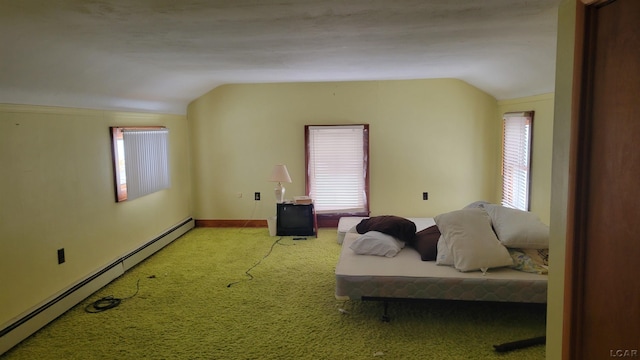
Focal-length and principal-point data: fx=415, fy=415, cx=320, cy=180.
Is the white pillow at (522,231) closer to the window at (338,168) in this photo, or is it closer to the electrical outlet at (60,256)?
the window at (338,168)

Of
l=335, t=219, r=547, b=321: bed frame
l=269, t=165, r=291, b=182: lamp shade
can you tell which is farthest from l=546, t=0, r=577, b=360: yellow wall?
l=269, t=165, r=291, b=182: lamp shade

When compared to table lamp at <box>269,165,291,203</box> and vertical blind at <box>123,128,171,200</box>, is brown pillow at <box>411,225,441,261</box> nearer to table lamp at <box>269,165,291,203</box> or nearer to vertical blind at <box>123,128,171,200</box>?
table lamp at <box>269,165,291,203</box>

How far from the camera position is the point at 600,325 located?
124 cm

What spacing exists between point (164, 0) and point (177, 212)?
4.10 meters

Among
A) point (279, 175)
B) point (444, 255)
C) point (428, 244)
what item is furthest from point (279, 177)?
point (444, 255)

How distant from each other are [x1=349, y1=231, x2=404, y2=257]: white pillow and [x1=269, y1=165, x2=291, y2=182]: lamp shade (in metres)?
2.13

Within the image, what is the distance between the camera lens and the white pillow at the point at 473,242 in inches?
120

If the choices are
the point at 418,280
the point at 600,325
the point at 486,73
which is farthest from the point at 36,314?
the point at 486,73

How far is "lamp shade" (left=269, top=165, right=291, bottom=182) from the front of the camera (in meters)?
5.50

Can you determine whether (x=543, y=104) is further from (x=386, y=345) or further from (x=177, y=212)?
(x=177, y=212)

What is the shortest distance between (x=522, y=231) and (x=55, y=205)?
3.64m

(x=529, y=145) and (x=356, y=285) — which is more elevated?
(x=529, y=145)

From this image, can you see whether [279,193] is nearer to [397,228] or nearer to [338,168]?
[338,168]

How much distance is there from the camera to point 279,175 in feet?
18.1
